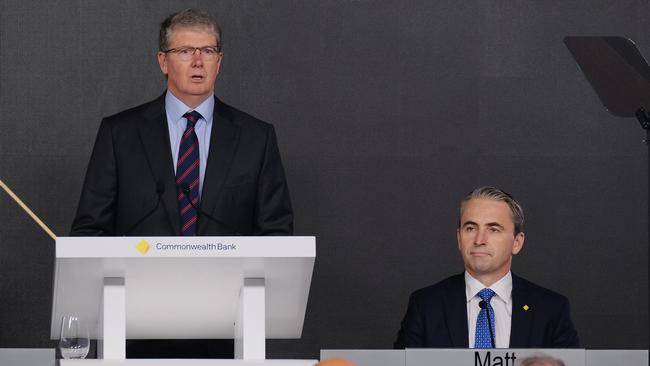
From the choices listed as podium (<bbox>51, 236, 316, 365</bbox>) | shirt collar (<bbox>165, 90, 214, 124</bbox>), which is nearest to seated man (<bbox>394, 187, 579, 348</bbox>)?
podium (<bbox>51, 236, 316, 365</bbox>)

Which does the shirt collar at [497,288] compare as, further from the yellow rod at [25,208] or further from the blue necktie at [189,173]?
the yellow rod at [25,208]

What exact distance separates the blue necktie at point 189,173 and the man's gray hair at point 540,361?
1.33 metres

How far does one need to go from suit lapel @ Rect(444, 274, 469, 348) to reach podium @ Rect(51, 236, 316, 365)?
835 millimetres

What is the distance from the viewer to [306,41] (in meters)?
5.78

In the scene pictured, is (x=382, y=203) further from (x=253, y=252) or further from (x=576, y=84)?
(x=253, y=252)

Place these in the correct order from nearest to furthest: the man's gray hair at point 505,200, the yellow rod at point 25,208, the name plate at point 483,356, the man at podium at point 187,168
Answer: the name plate at point 483,356 → the man at podium at point 187,168 → the man's gray hair at point 505,200 → the yellow rod at point 25,208

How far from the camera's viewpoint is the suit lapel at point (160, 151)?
4.34m

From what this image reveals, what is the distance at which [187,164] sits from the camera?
4.47 m

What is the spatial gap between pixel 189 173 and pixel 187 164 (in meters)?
0.04

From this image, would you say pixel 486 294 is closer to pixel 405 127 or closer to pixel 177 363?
pixel 405 127

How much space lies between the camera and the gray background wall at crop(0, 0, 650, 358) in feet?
18.8

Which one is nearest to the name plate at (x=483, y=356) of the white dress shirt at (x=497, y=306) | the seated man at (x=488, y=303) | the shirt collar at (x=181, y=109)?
the seated man at (x=488, y=303)

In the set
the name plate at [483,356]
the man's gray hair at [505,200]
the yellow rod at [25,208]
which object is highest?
the yellow rod at [25,208]

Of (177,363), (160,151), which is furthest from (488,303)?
(177,363)
